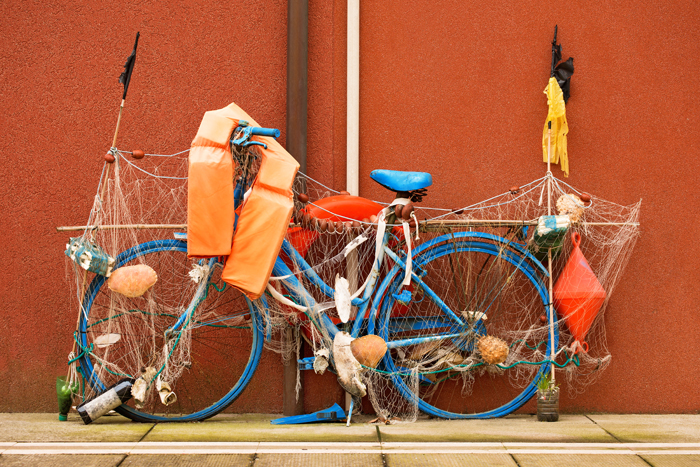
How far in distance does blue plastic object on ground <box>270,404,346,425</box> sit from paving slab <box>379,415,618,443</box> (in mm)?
299

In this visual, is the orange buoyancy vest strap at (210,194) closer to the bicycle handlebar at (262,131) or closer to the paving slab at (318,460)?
the bicycle handlebar at (262,131)

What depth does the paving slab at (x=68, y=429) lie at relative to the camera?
3385 millimetres

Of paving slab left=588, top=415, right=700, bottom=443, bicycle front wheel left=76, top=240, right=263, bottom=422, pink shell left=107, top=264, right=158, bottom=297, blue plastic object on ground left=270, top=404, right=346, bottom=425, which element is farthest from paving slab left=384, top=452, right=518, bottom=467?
pink shell left=107, top=264, right=158, bottom=297

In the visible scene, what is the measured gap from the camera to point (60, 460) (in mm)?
3045

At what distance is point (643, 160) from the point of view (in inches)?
166

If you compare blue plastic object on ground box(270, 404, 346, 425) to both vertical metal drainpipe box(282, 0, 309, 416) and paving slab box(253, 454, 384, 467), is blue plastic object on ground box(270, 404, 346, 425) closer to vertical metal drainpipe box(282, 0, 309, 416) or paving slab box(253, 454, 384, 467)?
vertical metal drainpipe box(282, 0, 309, 416)

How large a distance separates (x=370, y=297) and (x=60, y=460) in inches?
76.0

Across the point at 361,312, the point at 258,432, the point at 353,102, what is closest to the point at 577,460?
the point at 361,312

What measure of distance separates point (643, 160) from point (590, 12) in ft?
3.67

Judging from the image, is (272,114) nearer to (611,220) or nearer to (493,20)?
(493,20)

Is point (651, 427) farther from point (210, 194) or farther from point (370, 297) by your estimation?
point (210, 194)

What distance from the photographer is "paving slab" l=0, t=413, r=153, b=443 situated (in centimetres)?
338

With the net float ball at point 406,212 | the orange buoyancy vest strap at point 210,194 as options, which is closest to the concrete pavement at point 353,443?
the orange buoyancy vest strap at point 210,194

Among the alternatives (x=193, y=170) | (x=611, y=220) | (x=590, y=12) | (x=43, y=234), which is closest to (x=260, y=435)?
(x=193, y=170)
